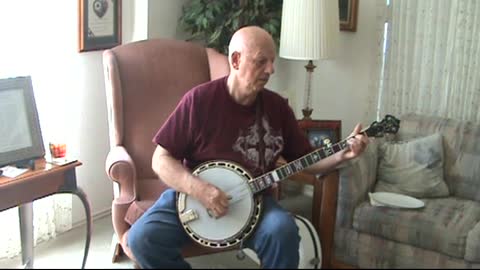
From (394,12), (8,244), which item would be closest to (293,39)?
(394,12)

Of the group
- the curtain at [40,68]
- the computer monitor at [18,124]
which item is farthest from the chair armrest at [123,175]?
the curtain at [40,68]

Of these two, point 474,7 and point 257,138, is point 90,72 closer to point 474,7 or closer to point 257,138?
point 257,138

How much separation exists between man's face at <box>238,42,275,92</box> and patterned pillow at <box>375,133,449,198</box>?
114 centimetres

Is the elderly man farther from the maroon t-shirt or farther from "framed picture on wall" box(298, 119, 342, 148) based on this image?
"framed picture on wall" box(298, 119, 342, 148)

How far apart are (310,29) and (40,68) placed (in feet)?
4.59

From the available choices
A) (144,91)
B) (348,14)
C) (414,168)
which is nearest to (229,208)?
(144,91)

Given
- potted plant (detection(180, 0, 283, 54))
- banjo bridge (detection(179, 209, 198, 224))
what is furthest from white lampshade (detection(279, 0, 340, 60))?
banjo bridge (detection(179, 209, 198, 224))

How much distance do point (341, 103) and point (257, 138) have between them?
5.86 ft

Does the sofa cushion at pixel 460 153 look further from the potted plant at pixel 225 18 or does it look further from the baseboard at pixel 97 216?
the baseboard at pixel 97 216

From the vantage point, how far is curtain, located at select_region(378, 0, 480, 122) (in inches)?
126

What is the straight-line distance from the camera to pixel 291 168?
208cm

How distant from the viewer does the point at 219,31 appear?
3.38 metres

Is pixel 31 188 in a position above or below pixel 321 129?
below

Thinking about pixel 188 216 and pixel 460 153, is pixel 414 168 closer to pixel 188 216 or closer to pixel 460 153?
pixel 460 153
